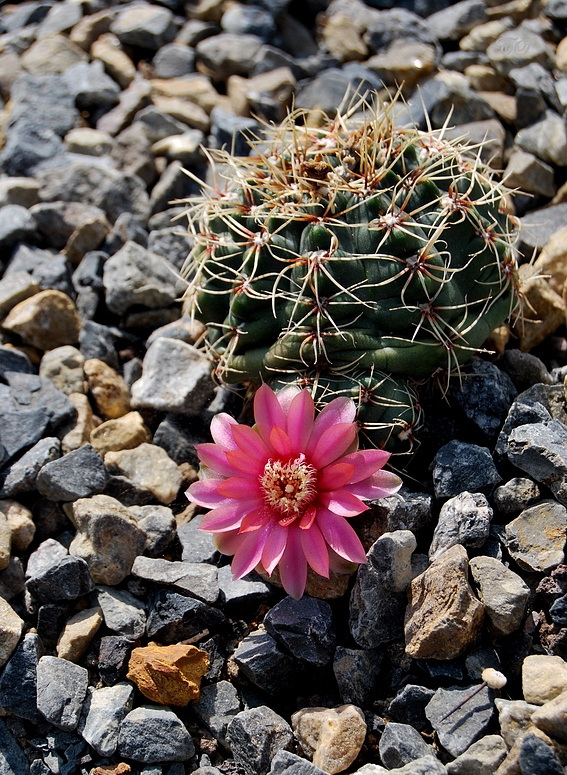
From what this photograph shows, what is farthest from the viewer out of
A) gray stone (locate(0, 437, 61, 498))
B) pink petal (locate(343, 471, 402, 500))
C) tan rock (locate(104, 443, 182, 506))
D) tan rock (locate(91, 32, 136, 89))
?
tan rock (locate(91, 32, 136, 89))

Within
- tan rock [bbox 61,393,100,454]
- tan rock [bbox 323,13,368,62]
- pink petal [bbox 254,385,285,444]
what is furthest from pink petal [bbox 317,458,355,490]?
tan rock [bbox 323,13,368,62]

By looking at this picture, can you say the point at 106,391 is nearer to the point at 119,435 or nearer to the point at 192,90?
the point at 119,435

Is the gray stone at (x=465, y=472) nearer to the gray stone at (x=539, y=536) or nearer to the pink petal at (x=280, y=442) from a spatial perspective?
the gray stone at (x=539, y=536)

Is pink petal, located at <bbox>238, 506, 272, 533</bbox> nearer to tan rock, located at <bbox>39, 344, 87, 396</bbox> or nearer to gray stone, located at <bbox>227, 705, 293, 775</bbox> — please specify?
gray stone, located at <bbox>227, 705, 293, 775</bbox>

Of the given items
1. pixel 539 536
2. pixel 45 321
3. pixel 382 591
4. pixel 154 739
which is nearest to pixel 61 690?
pixel 154 739

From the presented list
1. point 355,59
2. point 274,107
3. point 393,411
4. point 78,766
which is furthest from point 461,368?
point 355,59

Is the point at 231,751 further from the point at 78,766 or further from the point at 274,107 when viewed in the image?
the point at 274,107
